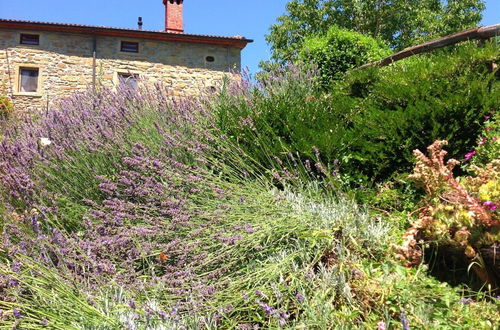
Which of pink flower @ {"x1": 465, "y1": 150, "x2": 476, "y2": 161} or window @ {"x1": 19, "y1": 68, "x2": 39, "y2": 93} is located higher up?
window @ {"x1": 19, "y1": 68, "x2": 39, "y2": 93}

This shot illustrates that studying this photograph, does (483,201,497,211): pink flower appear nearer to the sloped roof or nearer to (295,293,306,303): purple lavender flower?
(295,293,306,303): purple lavender flower

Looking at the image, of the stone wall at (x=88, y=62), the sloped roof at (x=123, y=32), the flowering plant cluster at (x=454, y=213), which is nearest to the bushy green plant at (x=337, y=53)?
the flowering plant cluster at (x=454, y=213)

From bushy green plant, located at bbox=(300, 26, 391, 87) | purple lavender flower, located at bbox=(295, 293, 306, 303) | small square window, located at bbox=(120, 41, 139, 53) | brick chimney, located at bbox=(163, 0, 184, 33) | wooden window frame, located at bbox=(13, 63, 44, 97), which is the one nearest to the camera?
purple lavender flower, located at bbox=(295, 293, 306, 303)

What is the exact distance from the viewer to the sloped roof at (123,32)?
Result: 16.2 m

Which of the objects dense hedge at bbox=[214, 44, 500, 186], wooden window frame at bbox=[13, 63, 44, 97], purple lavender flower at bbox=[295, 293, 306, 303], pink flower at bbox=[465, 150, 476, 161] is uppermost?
wooden window frame at bbox=[13, 63, 44, 97]

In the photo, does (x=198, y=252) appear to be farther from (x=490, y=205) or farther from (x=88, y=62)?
(x=88, y=62)

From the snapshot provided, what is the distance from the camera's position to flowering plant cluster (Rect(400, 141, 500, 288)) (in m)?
2.21

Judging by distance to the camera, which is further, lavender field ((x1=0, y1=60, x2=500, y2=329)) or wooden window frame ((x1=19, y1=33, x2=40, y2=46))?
wooden window frame ((x1=19, y1=33, x2=40, y2=46))

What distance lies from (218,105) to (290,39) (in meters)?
15.9

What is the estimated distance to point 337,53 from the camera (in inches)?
349

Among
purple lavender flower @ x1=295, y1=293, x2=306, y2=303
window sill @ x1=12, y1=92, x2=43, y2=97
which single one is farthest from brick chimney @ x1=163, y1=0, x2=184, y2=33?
purple lavender flower @ x1=295, y1=293, x2=306, y2=303

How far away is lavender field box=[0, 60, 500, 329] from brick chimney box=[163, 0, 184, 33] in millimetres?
15679

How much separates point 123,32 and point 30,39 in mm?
3288

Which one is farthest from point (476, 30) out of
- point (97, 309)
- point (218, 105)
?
point (97, 309)
